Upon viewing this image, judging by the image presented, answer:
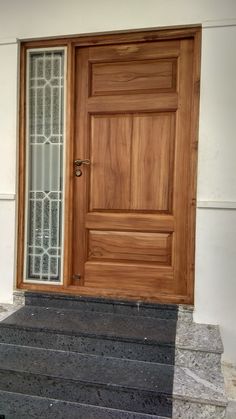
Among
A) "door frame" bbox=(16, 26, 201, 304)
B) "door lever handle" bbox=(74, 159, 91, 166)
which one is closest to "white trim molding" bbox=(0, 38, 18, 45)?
"door frame" bbox=(16, 26, 201, 304)

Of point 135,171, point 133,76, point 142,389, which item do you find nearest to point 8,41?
point 133,76

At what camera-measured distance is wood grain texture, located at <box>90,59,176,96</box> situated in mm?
2205

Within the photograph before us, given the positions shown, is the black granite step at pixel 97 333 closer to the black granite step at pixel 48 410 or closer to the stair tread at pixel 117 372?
the stair tread at pixel 117 372

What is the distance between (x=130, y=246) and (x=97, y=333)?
604mm

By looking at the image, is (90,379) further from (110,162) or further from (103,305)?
(110,162)

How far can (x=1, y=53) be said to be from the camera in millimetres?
2352

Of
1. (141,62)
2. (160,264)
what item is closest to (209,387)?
(160,264)

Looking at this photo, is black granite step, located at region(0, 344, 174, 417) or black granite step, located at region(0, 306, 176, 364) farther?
black granite step, located at region(0, 306, 176, 364)

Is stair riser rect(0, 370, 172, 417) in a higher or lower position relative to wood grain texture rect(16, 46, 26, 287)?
lower

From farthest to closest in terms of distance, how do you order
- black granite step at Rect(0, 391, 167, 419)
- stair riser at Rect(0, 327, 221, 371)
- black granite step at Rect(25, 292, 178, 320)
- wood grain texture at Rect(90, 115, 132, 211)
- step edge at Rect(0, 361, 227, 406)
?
1. wood grain texture at Rect(90, 115, 132, 211)
2. black granite step at Rect(25, 292, 178, 320)
3. stair riser at Rect(0, 327, 221, 371)
4. black granite step at Rect(0, 391, 167, 419)
5. step edge at Rect(0, 361, 227, 406)

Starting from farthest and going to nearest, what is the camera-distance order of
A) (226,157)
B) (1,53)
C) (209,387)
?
(1,53)
(226,157)
(209,387)

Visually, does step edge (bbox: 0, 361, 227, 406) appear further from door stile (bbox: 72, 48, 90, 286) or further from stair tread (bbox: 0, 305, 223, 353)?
door stile (bbox: 72, 48, 90, 286)

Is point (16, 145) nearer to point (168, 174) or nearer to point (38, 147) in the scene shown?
point (38, 147)

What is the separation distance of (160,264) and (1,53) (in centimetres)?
175
